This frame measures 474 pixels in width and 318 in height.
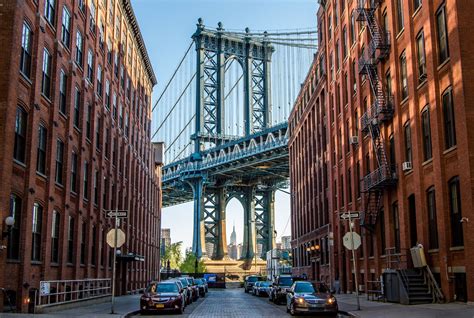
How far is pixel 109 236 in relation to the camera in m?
22.2

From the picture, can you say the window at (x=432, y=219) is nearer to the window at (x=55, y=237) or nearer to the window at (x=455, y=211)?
the window at (x=455, y=211)

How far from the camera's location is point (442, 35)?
82.1 ft

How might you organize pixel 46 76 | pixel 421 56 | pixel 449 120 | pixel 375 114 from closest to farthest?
1. pixel 449 120
2. pixel 46 76
3. pixel 421 56
4. pixel 375 114

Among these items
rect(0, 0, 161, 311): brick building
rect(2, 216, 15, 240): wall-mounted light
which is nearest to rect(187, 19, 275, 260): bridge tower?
rect(0, 0, 161, 311): brick building

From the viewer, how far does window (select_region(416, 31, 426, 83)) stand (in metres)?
26.8

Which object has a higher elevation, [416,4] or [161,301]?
[416,4]

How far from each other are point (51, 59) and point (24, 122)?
467cm

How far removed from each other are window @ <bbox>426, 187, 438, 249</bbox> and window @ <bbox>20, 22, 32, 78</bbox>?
17.8 metres

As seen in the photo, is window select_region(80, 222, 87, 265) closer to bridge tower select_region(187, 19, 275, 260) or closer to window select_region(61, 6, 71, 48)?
window select_region(61, 6, 71, 48)

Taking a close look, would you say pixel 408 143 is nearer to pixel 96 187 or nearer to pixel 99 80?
pixel 96 187

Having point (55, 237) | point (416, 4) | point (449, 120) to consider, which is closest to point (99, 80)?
point (55, 237)

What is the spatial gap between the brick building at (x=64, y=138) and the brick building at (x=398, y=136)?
16071 mm

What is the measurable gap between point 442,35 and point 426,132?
4.36m

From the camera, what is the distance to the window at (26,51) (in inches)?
928
